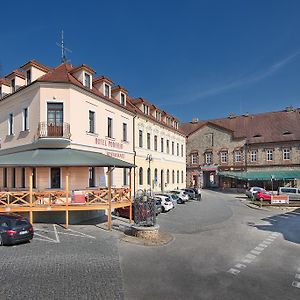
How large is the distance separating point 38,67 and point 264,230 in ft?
68.7

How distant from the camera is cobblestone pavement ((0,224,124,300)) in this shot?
8805mm

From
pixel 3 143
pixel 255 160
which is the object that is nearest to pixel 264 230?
pixel 3 143

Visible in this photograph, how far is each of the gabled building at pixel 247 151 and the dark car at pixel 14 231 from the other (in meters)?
39.4

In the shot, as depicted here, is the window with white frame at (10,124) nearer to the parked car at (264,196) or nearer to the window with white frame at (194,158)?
the parked car at (264,196)

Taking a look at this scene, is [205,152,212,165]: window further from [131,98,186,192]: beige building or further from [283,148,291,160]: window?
[283,148,291,160]: window

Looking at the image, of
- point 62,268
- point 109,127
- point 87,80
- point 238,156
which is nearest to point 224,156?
point 238,156

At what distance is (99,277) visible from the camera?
10.1 m

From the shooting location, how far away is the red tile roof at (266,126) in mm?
49594

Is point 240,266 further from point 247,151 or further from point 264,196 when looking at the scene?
point 247,151

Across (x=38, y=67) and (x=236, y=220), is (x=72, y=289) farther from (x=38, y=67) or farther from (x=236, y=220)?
(x=38, y=67)

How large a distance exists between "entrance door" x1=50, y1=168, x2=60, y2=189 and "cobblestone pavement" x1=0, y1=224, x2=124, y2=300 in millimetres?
5065

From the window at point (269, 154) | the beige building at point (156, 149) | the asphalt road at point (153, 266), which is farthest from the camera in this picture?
the window at point (269, 154)

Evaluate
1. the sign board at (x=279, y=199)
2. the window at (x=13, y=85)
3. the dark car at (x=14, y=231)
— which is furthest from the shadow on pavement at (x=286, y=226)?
the window at (x=13, y=85)

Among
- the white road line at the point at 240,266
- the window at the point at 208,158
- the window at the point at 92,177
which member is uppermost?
the window at the point at 208,158
